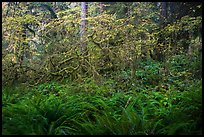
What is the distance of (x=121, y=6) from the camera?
14.3 m

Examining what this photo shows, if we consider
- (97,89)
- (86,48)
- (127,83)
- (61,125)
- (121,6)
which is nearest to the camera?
(61,125)

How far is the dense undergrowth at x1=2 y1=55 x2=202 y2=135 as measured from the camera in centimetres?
474

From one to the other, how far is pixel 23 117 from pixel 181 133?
124 inches

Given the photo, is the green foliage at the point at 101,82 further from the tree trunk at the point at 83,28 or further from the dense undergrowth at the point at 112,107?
the tree trunk at the point at 83,28

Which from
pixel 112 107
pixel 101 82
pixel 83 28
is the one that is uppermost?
pixel 83 28

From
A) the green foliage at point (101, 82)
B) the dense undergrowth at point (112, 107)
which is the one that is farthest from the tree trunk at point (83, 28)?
the dense undergrowth at point (112, 107)

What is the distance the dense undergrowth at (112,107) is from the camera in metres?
4.74

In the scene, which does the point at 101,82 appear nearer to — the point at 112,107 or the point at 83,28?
the point at 112,107

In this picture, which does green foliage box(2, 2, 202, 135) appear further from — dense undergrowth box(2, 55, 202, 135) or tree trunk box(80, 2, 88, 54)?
tree trunk box(80, 2, 88, 54)

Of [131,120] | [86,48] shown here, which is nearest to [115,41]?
[86,48]

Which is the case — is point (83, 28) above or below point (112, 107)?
above

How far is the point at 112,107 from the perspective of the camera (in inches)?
251

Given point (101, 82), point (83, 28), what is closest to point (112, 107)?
point (101, 82)

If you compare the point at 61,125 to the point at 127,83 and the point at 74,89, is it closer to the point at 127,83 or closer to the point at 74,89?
the point at 74,89
